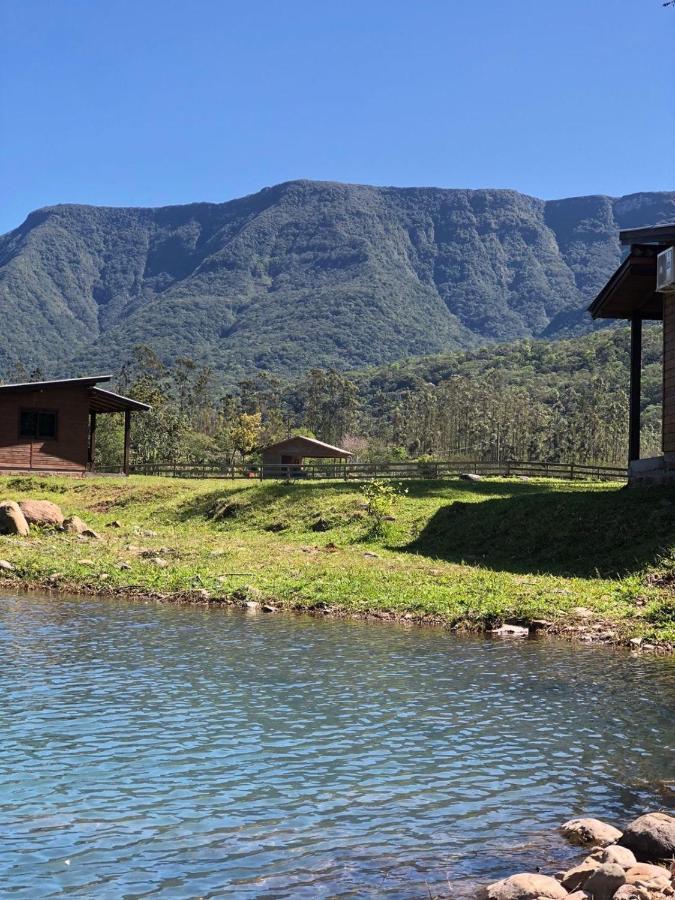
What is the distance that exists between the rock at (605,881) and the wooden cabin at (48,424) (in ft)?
139

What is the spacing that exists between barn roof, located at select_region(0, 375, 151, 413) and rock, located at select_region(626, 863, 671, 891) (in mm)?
40244

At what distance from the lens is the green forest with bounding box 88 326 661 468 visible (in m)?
98.6

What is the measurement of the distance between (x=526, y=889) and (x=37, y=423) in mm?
44383

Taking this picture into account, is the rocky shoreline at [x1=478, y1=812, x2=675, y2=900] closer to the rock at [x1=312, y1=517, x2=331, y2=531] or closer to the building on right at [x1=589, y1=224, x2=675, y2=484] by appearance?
the building on right at [x1=589, y1=224, x2=675, y2=484]

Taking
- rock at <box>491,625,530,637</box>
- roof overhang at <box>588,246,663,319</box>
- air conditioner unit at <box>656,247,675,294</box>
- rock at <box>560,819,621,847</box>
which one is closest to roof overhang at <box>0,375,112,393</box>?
roof overhang at <box>588,246,663,319</box>

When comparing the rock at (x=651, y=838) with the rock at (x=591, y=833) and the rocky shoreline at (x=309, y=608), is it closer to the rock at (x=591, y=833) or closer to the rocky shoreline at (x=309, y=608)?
the rock at (x=591, y=833)

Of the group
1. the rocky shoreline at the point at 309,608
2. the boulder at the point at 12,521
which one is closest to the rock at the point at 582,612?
the rocky shoreline at the point at 309,608

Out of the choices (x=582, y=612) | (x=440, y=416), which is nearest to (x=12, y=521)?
(x=582, y=612)

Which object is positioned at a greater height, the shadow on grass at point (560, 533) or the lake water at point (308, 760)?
the shadow on grass at point (560, 533)

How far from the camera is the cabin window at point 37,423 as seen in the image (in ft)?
154

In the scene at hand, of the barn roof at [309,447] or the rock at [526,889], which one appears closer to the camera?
the rock at [526,889]

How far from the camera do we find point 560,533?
25.4m

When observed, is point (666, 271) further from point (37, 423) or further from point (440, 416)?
point (440, 416)

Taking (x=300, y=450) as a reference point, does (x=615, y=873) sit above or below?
below
